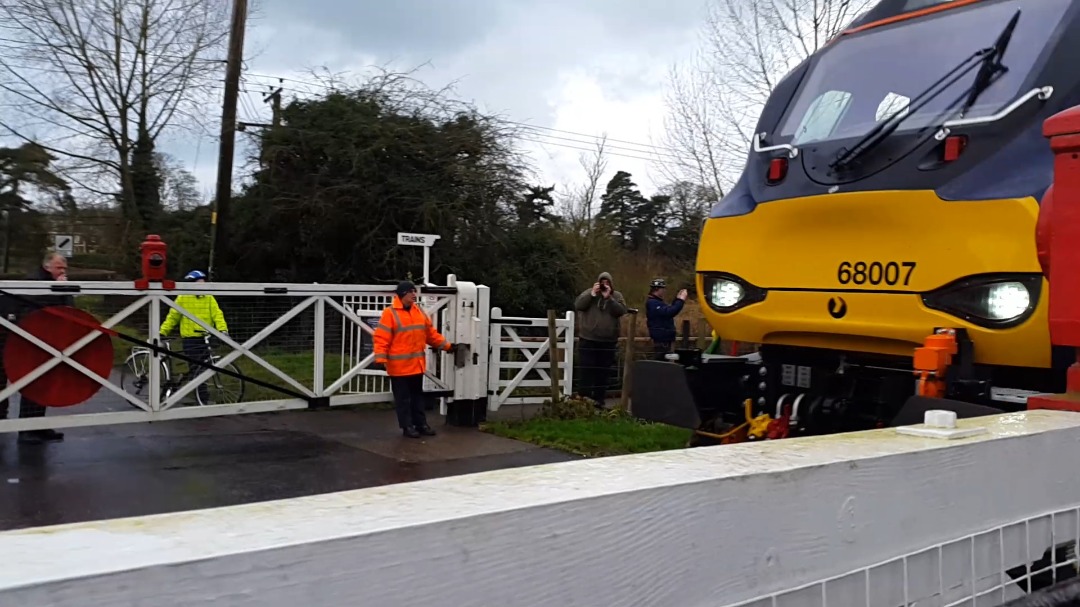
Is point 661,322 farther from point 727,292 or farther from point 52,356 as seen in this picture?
point 52,356

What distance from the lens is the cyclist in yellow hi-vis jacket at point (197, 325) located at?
9016 mm

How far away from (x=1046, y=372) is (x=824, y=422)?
125 centimetres

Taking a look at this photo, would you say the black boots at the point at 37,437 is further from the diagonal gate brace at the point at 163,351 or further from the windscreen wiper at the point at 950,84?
the windscreen wiper at the point at 950,84

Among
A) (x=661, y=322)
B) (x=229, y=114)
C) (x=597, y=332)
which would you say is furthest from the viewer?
(x=229, y=114)

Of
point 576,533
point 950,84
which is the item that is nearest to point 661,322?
point 950,84

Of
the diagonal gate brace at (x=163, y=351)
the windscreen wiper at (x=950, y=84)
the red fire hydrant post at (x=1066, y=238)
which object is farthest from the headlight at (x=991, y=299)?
the diagonal gate brace at (x=163, y=351)

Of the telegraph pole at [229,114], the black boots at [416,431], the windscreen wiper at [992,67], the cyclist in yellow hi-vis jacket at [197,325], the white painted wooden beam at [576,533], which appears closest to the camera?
the white painted wooden beam at [576,533]

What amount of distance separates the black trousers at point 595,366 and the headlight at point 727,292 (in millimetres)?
5896

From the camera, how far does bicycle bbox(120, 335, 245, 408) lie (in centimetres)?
855

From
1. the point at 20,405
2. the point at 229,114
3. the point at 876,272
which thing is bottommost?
the point at 20,405

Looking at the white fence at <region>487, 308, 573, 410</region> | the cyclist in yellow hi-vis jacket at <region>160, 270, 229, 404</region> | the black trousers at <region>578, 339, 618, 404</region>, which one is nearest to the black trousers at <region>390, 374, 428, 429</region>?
the white fence at <region>487, 308, 573, 410</region>

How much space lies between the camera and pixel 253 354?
8.88m

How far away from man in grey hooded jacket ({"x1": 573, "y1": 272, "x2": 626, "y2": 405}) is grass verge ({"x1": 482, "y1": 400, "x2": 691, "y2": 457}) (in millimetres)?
833

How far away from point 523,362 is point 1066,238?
8.13 meters
